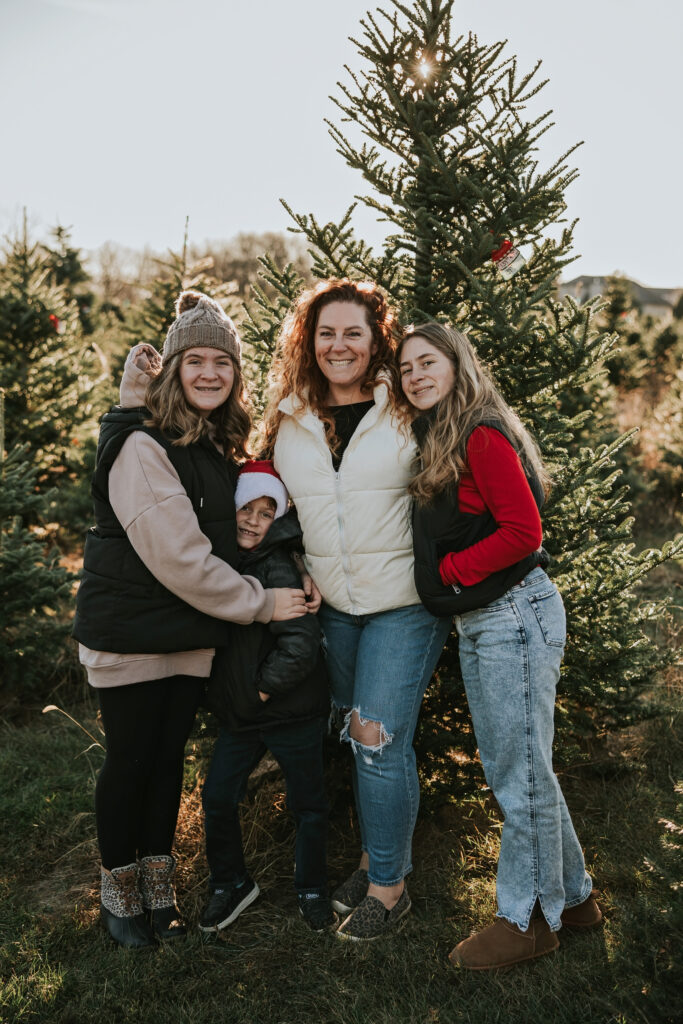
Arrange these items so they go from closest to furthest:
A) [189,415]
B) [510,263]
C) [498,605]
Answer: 1. [498,605]
2. [189,415]
3. [510,263]

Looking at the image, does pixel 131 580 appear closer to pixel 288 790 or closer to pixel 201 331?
pixel 201 331

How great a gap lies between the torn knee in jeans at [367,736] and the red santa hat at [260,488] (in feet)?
2.90

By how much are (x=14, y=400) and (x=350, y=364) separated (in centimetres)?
606

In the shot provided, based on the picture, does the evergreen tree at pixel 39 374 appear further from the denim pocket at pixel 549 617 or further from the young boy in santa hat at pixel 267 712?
the denim pocket at pixel 549 617

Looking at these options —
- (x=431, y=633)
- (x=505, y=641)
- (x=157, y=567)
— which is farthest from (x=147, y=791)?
(x=505, y=641)

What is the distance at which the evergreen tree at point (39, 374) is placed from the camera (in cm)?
772

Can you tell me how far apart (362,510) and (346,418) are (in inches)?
17.1

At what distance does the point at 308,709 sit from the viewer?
2.90 meters

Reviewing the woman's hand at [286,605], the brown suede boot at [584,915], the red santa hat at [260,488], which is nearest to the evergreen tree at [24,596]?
the red santa hat at [260,488]

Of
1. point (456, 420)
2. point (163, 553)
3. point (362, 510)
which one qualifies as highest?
point (456, 420)

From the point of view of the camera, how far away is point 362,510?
276 centimetres

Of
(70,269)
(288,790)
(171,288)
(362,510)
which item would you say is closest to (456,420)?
(362,510)

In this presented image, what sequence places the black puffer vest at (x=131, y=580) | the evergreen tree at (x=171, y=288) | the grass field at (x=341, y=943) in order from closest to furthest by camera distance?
the grass field at (x=341, y=943)
the black puffer vest at (x=131, y=580)
the evergreen tree at (x=171, y=288)

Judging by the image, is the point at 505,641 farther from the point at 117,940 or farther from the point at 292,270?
the point at 292,270
